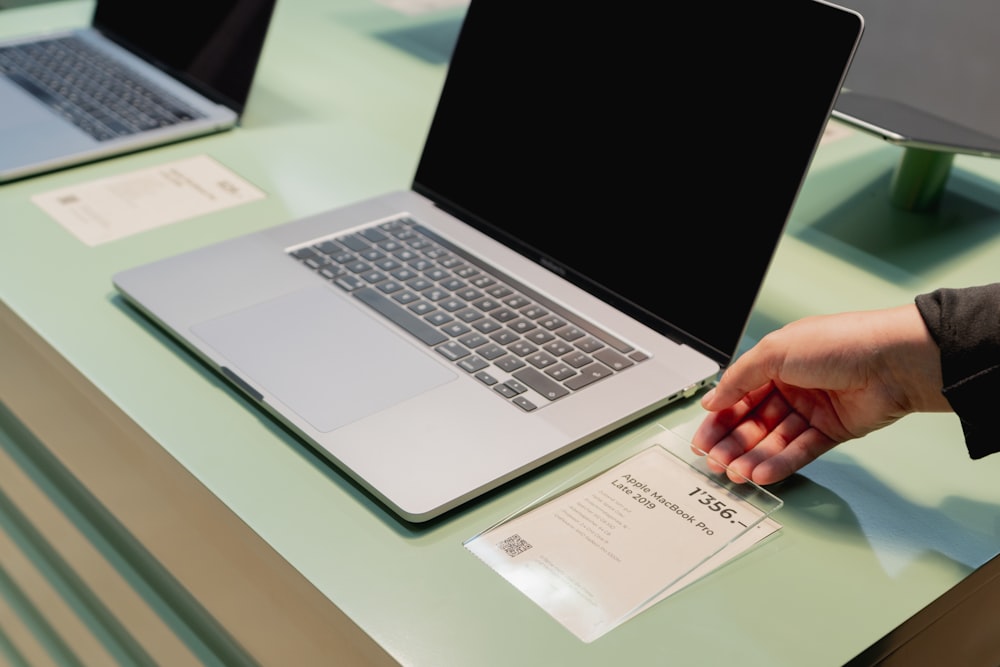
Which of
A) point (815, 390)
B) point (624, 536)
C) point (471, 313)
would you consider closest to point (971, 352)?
point (815, 390)

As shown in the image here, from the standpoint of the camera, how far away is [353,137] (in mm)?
1083

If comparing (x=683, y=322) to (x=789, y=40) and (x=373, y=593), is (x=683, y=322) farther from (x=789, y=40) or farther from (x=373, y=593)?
(x=373, y=593)

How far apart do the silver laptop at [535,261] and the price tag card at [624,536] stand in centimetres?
3

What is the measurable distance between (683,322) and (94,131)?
0.62 meters

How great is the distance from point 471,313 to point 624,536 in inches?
8.8

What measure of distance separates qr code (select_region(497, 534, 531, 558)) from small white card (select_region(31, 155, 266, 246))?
1.54 ft

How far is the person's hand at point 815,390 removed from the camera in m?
0.65

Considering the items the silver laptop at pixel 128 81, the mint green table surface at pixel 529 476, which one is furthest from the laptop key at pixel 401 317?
the silver laptop at pixel 128 81

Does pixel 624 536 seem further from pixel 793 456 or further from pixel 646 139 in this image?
pixel 646 139

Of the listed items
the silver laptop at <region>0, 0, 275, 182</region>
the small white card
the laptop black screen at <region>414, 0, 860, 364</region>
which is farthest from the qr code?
the silver laptop at <region>0, 0, 275, 182</region>

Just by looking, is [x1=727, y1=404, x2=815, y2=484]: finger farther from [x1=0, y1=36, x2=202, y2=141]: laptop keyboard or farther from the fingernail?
[x1=0, y1=36, x2=202, y2=141]: laptop keyboard

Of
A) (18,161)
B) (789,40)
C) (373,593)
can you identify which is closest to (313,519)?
(373,593)

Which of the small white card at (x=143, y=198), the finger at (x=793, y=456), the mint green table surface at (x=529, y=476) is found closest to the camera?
the mint green table surface at (x=529, y=476)

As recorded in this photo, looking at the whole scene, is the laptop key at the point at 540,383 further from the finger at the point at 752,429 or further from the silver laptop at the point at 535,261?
the finger at the point at 752,429
